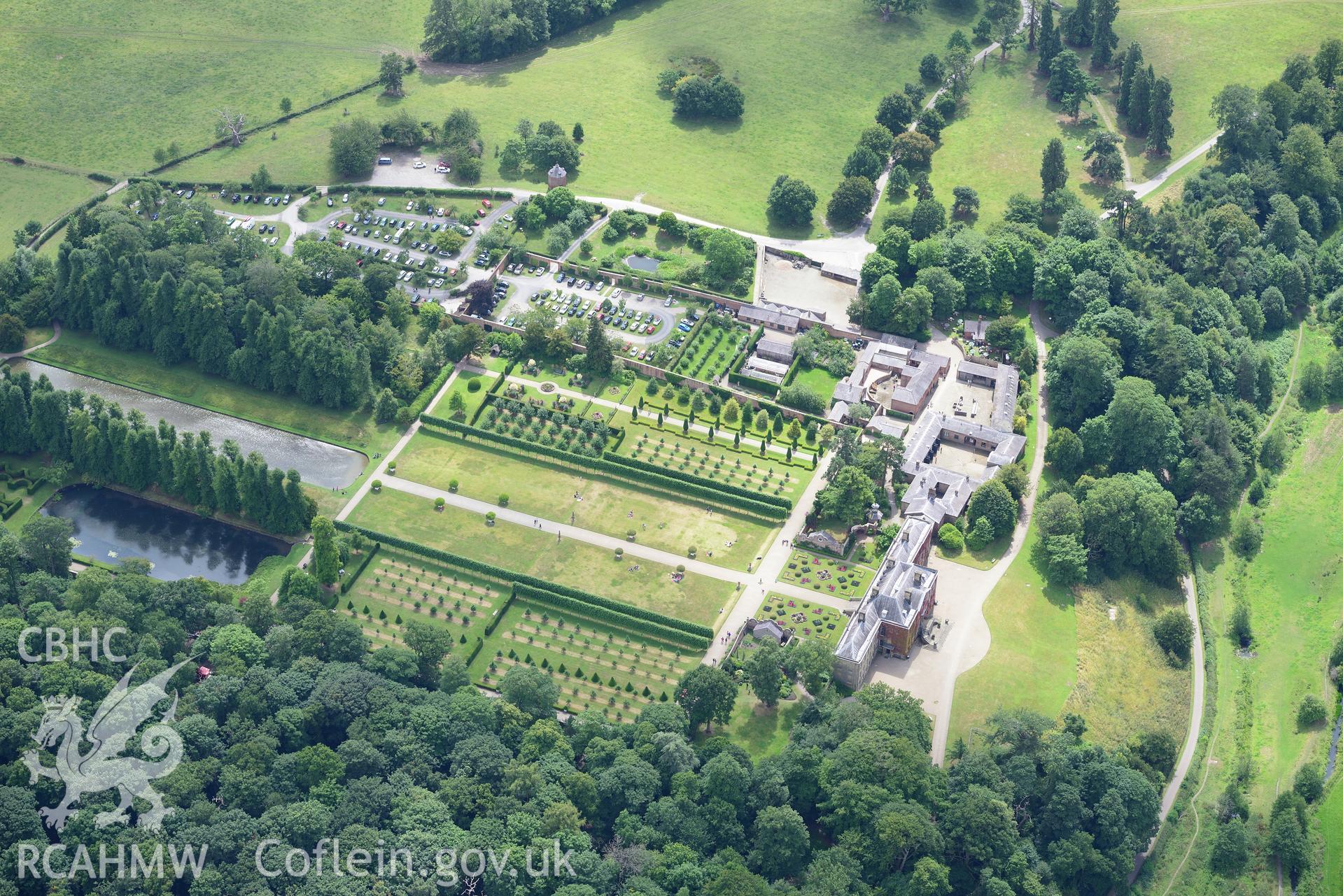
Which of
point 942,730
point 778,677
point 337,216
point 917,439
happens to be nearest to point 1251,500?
point 917,439

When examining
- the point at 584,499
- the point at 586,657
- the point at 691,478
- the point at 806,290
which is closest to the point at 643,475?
the point at 691,478

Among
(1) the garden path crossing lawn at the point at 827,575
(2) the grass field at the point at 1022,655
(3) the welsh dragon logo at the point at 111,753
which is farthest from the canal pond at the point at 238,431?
(2) the grass field at the point at 1022,655

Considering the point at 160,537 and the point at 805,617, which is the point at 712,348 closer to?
the point at 805,617

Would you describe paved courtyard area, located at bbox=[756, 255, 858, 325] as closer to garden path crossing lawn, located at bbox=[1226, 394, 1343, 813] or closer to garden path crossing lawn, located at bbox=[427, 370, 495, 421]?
garden path crossing lawn, located at bbox=[427, 370, 495, 421]

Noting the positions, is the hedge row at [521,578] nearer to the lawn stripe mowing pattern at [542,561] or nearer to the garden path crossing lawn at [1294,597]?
the lawn stripe mowing pattern at [542,561]

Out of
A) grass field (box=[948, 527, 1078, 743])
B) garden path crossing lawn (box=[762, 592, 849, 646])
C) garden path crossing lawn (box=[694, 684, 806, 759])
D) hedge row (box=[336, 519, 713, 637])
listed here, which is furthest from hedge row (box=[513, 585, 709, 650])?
grass field (box=[948, 527, 1078, 743])
